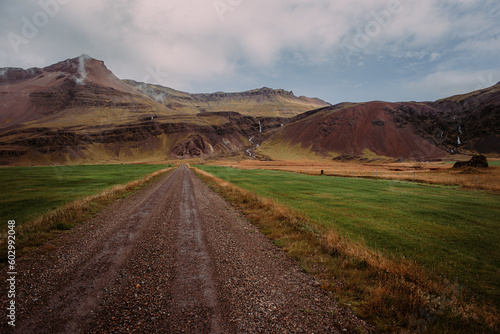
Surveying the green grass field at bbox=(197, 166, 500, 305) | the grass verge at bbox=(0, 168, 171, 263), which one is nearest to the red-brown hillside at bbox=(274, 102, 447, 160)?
the green grass field at bbox=(197, 166, 500, 305)

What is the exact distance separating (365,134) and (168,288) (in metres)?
183

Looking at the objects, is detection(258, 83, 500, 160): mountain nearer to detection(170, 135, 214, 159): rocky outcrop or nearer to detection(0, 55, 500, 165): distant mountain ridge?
detection(0, 55, 500, 165): distant mountain ridge

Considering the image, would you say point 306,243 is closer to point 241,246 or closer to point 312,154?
point 241,246

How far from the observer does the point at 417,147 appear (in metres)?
137

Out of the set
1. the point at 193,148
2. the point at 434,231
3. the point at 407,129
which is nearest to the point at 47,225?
the point at 434,231

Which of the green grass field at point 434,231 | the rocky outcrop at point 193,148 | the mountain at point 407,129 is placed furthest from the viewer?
the rocky outcrop at point 193,148

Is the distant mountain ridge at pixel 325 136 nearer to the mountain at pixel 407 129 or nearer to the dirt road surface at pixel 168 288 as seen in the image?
the mountain at pixel 407 129

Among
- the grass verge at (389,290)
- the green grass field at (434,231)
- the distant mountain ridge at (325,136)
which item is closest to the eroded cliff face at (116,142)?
the distant mountain ridge at (325,136)

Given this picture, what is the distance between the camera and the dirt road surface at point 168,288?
4.04 m

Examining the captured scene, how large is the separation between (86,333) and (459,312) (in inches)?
303

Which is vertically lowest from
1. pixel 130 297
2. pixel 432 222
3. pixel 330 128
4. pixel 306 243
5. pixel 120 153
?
pixel 432 222

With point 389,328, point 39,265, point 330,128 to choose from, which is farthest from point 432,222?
point 330,128

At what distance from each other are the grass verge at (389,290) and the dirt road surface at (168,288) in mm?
551

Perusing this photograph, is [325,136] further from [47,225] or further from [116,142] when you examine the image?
[47,225]
